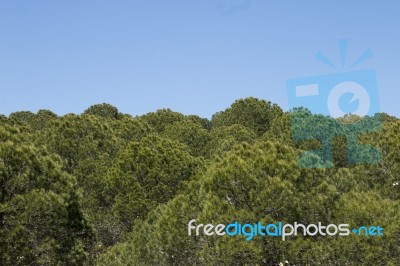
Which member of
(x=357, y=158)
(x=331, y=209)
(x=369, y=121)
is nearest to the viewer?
(x=331, y=209)

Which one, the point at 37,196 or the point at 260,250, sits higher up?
the point at 37,196

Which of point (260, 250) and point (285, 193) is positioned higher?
point (285, 193)

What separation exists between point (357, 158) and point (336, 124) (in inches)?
198

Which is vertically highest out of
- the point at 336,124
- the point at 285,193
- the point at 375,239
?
the point at 336,124

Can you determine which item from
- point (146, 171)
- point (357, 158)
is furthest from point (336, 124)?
point (146, 171)

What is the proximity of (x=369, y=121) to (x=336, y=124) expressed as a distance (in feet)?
17.6

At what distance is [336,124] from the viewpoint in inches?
1532

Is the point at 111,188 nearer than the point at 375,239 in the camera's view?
No

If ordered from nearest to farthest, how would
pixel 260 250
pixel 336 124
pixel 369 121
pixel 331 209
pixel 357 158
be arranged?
pixel 260 250 → pixel 331 209 → pixel 357 158 → pixel 336 124 → pixel 369 121

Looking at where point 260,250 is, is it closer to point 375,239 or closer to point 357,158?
point 375,239

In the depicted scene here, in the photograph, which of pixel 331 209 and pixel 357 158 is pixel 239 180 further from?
pixel 357 158

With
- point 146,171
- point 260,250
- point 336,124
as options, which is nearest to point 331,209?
point 260,250

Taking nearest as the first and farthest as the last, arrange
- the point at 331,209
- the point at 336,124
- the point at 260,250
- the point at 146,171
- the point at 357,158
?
the point at 260,250 → the point at 331,209 → the point at 146,171 → the point at 357,158 → the point at 336,124

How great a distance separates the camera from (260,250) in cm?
1884
